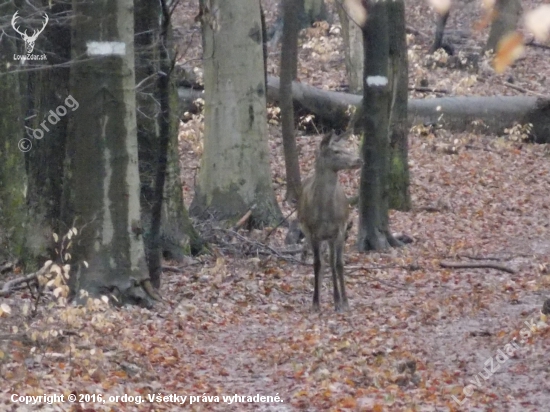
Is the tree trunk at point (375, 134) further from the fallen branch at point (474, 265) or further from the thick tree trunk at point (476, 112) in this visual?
the thick tree trunk at point (476, 112)

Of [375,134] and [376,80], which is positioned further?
[375,134]

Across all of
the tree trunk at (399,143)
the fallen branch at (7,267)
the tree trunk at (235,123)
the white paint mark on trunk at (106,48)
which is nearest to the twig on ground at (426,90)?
the tree trunk at (399,143)

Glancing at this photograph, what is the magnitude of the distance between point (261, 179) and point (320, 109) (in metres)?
7.58

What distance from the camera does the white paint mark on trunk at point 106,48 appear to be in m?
9.42

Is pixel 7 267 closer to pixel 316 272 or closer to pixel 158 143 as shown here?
pixel 158 143

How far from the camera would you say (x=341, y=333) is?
10.0 meters

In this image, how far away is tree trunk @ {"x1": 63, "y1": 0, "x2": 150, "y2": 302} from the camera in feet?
31.1

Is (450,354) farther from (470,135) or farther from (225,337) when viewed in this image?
(470,135)

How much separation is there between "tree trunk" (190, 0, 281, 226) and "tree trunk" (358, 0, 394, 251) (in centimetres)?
195

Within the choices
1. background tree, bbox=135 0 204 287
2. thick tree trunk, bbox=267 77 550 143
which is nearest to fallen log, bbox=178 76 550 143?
thick tree trunk, bbox=267 77 550 143

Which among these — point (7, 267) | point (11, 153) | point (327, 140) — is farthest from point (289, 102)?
point (7, 267)

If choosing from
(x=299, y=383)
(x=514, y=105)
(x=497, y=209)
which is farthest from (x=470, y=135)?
(x=299, y=383)

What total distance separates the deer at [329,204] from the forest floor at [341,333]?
2.20 feet

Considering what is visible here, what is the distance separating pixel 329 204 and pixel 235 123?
15.8 ft
